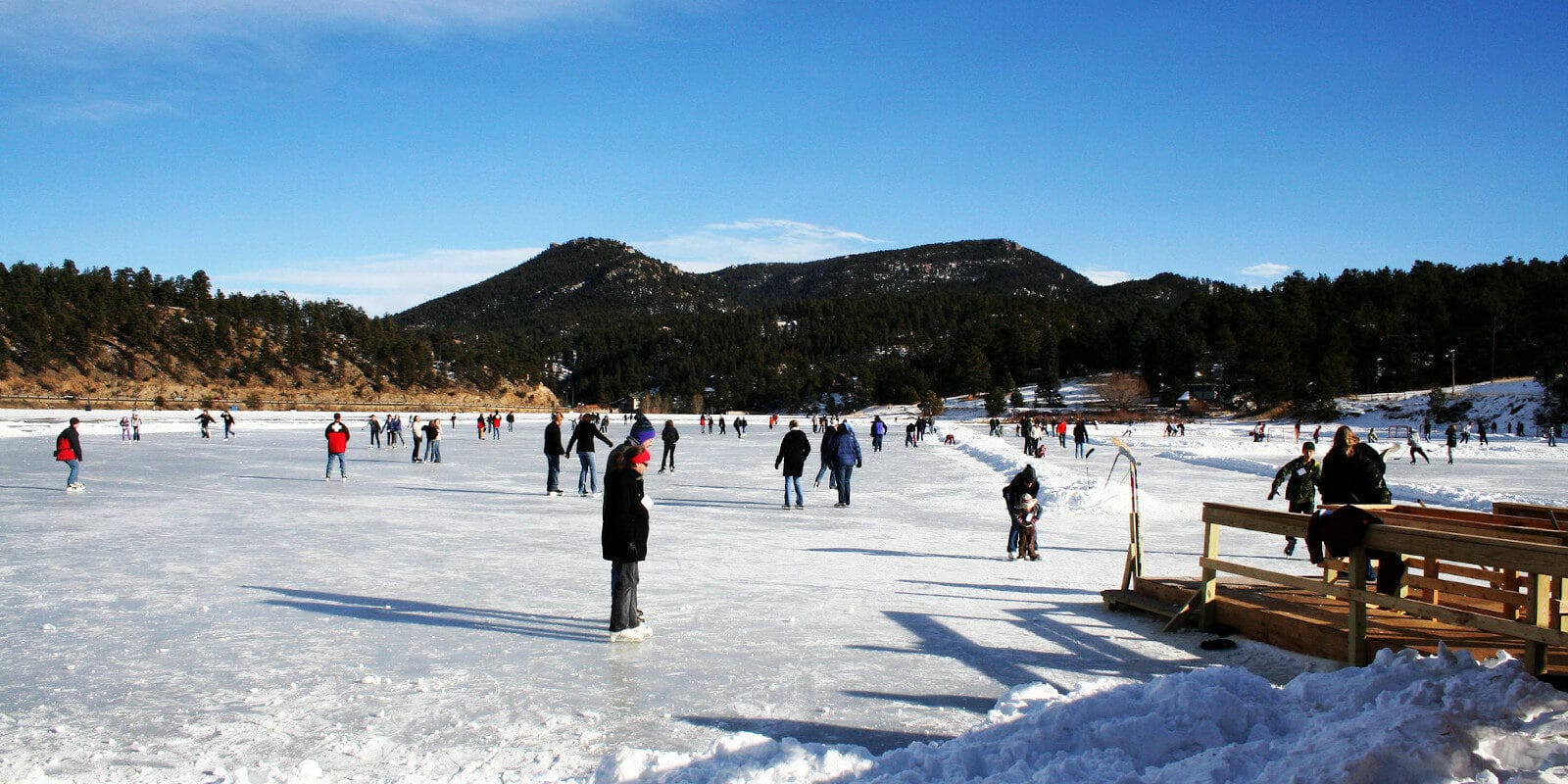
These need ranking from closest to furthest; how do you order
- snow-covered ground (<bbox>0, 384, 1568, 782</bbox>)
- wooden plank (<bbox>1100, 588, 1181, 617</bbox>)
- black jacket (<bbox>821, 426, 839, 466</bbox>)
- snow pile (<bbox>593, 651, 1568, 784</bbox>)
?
snow pile (<bbox>593, 651, 1568, 784</bbox>) → snow-covered ground (<bbox>0, 384, 1568, 782</bbox>) → wooden plank (<bbox>1100, 588, 1181, 617</bbox>) → black jacket (<bbox>821, 426, 839, 466</bbox>)

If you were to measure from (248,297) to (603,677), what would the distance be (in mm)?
129082

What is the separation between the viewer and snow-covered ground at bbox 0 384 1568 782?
12.6 feet

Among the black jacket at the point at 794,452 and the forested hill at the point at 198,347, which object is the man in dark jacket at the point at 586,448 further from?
the forested hill at the point at 198,347

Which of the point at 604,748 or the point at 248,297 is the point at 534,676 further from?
the point at 248,297

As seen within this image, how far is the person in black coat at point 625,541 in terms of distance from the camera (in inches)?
261

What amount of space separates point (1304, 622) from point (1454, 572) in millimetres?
1041

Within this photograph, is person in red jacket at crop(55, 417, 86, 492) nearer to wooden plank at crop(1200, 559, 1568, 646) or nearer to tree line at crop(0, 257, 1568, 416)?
wooden plank at crop(1200, 559, 1568, 646)

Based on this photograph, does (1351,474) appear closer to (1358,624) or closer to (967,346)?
(1358,624)

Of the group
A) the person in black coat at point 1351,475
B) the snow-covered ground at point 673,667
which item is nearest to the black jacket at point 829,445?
the snow-covered ground at point 673,667

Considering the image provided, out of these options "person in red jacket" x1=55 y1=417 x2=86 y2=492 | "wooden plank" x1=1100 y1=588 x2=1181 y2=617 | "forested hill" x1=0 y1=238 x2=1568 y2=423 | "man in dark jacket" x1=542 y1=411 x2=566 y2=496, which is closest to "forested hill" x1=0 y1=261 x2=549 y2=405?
"forested hill" x1=0 y1=238 x2=1568 y2=423

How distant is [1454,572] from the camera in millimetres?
6234

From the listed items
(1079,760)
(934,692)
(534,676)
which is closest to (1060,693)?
(934,692)

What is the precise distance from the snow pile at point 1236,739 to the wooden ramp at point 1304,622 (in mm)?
977

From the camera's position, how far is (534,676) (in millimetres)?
5707
